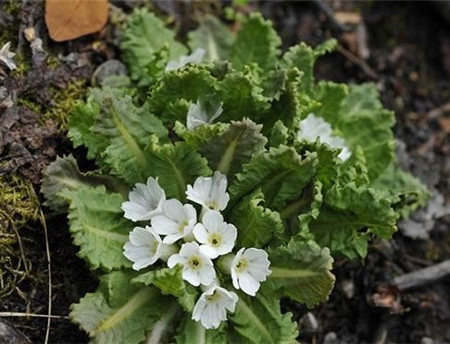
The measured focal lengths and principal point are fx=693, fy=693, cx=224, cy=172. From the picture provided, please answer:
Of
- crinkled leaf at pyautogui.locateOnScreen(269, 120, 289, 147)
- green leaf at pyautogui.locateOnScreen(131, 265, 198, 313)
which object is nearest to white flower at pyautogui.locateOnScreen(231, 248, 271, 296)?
green leaf at pyautogui.locateOnScreen(131, 265, 198, 313)

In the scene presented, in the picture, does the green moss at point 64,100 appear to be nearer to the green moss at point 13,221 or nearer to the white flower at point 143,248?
the green moss at point 13,221

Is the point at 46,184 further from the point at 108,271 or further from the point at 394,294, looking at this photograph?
the point at 394,294

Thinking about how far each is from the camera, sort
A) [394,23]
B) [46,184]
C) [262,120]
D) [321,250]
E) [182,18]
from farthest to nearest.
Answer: [394,23]
[182,18]
[262,120]
[46,184]
[321,250]

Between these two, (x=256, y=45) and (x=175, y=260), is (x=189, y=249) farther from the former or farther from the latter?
(x=256, y=45)

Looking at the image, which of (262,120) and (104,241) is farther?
(262,120)

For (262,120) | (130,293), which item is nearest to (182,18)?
(262,120)

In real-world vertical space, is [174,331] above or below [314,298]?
below

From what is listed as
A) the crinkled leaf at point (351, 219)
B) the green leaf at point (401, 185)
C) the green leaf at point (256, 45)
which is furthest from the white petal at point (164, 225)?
the green leaf at point (401, 185)
